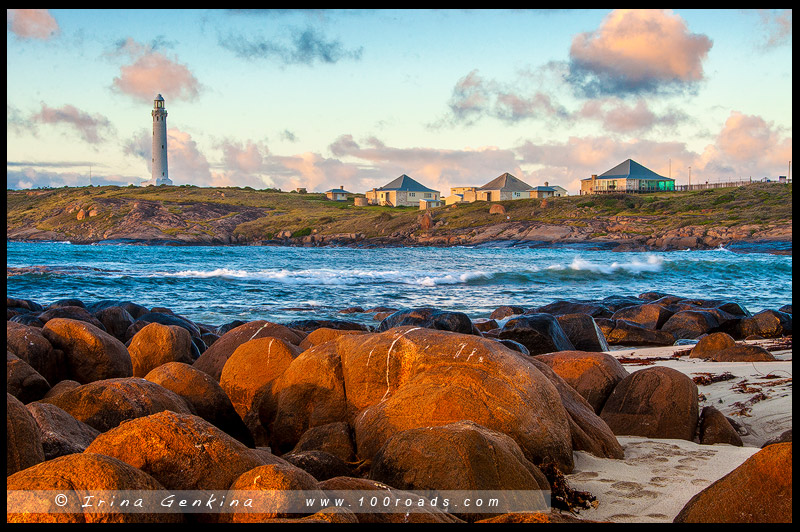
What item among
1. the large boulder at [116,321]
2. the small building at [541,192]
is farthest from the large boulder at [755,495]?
the small building at [541,192]

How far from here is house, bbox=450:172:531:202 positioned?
378 ft

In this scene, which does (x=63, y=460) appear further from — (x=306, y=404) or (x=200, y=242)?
(x=200, y=242)

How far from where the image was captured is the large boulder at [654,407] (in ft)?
21.7

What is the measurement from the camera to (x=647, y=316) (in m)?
16.6

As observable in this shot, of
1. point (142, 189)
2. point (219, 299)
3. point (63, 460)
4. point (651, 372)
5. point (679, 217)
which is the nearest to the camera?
point (63, 460)

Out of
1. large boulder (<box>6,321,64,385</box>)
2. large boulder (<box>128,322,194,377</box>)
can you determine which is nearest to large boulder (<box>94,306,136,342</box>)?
large boulder (<box>128,322,194,377</box>)

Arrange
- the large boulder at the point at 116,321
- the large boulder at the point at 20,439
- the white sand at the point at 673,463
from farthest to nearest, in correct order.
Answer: the large boulder at the point at 116,321 < the white sand at the point at 673,463 < the large boulder at the point at 20,439

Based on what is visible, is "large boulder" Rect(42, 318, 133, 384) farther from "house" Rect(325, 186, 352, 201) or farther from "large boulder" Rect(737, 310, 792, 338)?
"house" Rect(325, 186, 352, 201)

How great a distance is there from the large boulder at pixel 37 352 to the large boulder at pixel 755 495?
6751 mm

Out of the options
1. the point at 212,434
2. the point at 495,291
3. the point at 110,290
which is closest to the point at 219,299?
the point at 110,290

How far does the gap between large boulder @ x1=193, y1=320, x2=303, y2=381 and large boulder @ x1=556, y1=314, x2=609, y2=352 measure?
6345 millimetres

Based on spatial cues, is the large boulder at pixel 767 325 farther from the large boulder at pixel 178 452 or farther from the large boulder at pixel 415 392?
the large boulder at pixel 178 452

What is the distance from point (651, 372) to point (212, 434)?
16.0 ft

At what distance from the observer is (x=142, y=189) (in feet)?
422
